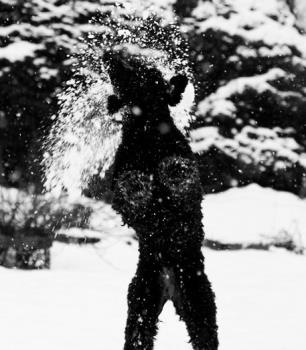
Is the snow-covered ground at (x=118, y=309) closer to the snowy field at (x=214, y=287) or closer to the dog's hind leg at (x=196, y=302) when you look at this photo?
the snowy field at (x=214, y=287)

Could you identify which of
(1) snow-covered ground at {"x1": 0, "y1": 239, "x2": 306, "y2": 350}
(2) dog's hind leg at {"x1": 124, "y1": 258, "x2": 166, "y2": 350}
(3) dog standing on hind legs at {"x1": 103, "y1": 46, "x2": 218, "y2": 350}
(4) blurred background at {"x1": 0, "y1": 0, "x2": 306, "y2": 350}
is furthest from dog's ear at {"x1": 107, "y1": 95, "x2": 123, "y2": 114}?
(4) blurred background at {"x1": 0, "y1": 0, "x2": 306, "y2": 350}

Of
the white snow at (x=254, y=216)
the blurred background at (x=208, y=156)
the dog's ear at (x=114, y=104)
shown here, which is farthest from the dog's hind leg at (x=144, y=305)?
the white snow at (x=254, y=216)

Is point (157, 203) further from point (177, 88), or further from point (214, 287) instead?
point (214, 287)

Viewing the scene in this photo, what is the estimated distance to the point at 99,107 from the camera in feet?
9.78

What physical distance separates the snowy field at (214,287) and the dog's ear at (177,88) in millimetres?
1704

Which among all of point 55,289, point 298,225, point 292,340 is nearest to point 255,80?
point 298,225

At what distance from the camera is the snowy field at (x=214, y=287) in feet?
12.2

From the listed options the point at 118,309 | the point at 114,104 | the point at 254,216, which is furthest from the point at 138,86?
the point at 254,216

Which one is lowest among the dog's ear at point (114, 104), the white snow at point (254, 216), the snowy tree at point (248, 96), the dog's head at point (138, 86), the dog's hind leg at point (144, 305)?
the dog's hind leg at point (144, 305)

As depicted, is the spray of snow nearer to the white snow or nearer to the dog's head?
the dog's head

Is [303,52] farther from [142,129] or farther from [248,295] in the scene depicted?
[142,129]

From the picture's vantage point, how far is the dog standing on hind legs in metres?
2.38

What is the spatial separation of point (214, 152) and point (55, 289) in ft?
14.5

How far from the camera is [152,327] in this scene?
8.34 ft
